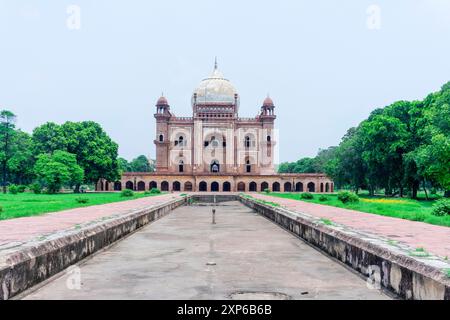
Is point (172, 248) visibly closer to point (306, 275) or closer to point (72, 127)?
point (306, 275)

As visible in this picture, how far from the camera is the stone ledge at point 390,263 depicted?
3713mm

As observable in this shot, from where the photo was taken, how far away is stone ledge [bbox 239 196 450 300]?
3.71 meters

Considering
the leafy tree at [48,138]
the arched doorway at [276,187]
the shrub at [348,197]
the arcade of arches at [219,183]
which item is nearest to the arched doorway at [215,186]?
the arcade of arches at [219,183]

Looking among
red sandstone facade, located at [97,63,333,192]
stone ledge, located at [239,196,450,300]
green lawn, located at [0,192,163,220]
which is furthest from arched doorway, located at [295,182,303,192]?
stone ledge, located at [239,196,450,300]

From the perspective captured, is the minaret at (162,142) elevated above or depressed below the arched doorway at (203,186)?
above

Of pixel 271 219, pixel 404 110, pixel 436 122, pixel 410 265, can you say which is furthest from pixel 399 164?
pixel 410 265

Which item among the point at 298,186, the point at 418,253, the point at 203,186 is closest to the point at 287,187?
the point at 298,186

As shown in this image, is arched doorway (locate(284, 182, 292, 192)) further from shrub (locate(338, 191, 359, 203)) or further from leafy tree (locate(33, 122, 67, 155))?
shrub (locate(338, 191, 359, 203))

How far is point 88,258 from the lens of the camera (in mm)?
6441

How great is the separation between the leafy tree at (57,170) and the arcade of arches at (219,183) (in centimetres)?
1551

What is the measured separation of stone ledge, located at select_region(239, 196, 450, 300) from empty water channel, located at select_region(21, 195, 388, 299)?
17 cm

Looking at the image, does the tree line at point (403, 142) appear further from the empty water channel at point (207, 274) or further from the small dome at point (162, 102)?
the small dome at point (162, 102)

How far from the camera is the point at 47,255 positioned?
16.6 feet

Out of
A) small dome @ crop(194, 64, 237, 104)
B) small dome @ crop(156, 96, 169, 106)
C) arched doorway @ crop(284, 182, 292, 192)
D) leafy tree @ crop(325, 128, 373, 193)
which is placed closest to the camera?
leafy tree @ crop(325, 128, 373, 193)
